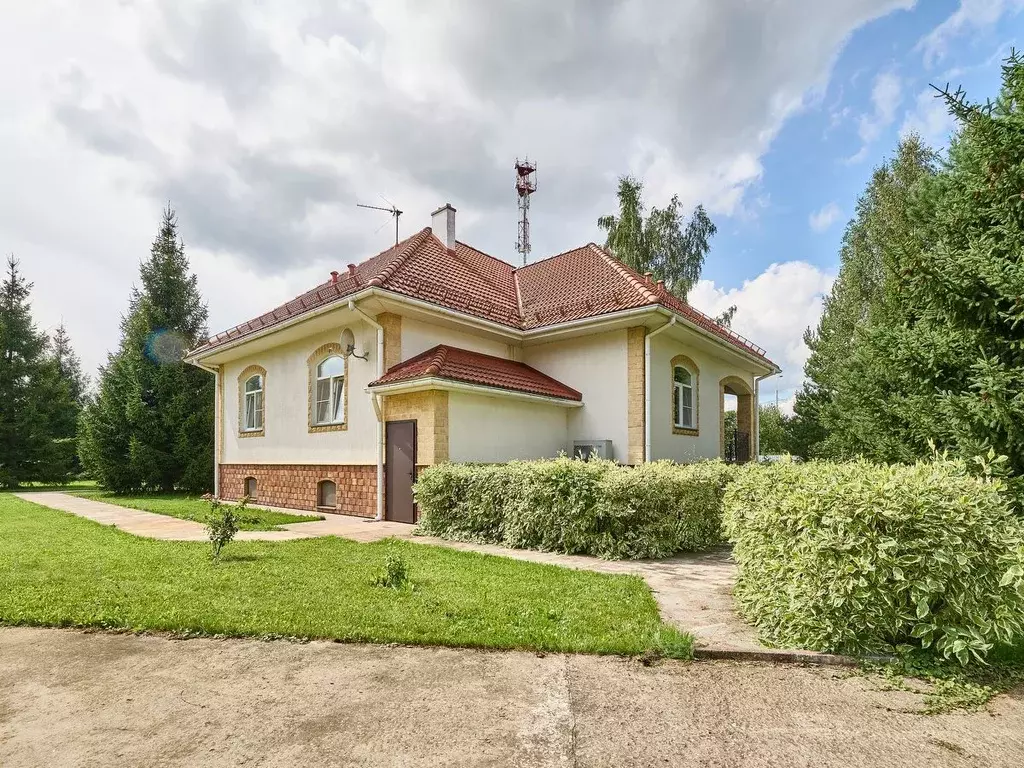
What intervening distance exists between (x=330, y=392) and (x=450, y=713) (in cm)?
1139

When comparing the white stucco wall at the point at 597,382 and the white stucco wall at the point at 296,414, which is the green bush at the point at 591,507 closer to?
the white stucco wall at the point at 597,382

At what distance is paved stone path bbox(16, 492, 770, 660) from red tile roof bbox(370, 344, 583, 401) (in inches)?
114

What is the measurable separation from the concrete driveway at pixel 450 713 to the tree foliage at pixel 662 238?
2242 centimetres

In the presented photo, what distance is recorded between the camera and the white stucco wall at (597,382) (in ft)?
40.9

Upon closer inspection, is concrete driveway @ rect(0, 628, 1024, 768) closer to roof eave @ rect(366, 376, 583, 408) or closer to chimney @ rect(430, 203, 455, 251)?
roof eave @ rect(366, 376, 583, 408)

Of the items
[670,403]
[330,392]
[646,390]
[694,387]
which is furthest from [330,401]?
[694,387]

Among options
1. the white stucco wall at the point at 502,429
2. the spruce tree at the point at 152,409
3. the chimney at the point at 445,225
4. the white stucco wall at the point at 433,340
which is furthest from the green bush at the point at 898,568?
the spruce tree at the point at 152,409

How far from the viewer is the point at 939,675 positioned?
11.1 feet

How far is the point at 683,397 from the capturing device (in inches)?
591

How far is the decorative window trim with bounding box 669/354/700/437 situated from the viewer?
14.1 meters

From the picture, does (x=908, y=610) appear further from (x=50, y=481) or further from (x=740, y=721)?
(x=50, y=481)

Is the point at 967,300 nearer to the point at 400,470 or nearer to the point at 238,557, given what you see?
the point at 238,557

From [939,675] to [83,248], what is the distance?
14349 millimetres

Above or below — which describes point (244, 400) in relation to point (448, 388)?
above
